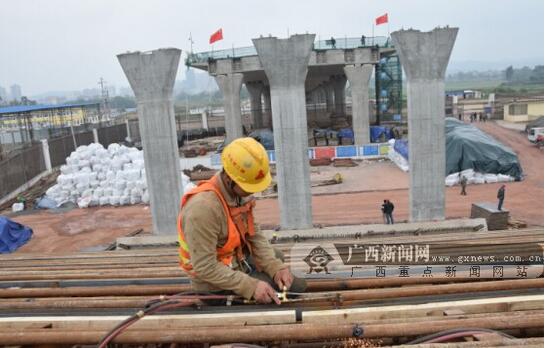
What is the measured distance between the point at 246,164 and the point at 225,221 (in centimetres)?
45

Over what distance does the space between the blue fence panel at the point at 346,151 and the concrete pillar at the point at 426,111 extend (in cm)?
1665

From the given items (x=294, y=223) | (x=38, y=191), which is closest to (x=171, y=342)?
(x=294, y=223)

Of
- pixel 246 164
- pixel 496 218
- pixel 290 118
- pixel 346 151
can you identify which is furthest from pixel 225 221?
pixel 346 151

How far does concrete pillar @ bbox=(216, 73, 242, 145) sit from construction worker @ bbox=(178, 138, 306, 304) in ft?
95.5

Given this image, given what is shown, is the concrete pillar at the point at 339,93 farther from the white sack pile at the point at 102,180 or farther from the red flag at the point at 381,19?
the white sack pile at the point at 102,180

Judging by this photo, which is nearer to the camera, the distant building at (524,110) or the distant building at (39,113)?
the distant building at (39,113)

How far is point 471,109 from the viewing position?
56156mm

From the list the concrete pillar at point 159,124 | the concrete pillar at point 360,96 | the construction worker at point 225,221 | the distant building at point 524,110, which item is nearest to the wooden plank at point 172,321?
the construction worker at point 225,221

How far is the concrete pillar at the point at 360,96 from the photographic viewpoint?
97.9ft

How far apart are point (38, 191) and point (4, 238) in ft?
30.7

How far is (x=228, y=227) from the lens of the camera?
3.20 meters

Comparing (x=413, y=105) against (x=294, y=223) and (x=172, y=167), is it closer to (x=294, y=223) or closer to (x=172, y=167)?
(x=294, y=223)

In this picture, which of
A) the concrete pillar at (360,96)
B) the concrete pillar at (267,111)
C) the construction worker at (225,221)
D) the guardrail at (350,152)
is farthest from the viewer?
the concrete pillar at (267,111)

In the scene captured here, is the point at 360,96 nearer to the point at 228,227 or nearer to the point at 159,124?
the point at 159,124
